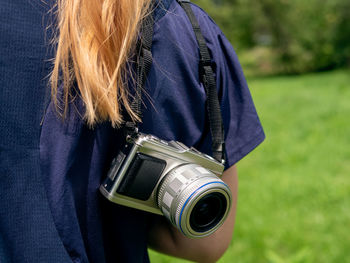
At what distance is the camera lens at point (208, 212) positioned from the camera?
0.86 metres

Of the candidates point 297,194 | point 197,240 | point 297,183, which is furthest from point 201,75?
point 297,183

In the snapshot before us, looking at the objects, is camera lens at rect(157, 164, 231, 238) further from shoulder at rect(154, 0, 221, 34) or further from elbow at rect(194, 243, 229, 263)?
shoulder at rect(154, 0, 221, 34)

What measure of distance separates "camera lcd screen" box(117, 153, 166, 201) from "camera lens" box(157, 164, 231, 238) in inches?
0.9

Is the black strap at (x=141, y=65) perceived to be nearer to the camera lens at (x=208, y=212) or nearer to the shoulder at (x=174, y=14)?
the shoulder at (x=174, y=14)

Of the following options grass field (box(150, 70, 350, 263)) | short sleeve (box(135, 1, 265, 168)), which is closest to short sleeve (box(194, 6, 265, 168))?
short sleeve (box(135, 1, 265, 168))

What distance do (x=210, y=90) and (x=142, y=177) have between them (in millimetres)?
240

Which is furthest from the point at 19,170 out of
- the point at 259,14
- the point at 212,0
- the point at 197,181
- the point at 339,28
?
the point at 212,0

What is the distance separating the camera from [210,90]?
2.97 feet

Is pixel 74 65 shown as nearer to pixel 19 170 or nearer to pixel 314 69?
pixel 19 170

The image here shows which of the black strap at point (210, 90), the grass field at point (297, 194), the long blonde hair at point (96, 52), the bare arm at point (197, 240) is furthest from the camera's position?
the grass field at point (297, 194)

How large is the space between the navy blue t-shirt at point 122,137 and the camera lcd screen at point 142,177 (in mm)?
56

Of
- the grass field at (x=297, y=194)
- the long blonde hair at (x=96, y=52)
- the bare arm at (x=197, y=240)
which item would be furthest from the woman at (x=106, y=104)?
the grass field at (x=297, y=194)

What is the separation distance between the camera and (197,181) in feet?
2.74

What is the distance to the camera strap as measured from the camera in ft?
2.69
